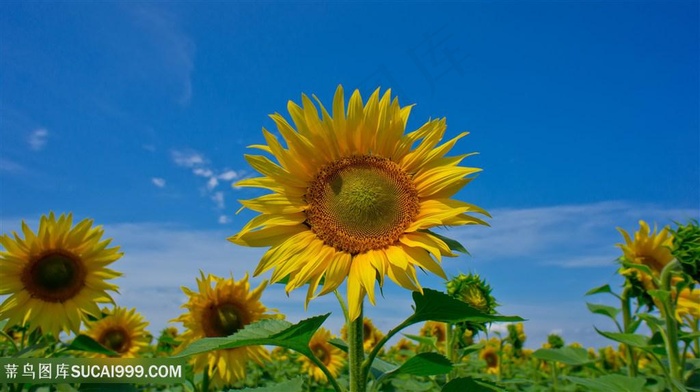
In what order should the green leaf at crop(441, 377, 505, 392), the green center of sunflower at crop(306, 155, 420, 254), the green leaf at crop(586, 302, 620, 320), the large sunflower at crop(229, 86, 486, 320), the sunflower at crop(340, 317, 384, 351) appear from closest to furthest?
the green leaf at crop(441, 377, 505, 392)
the large sunflower at crop(229, 86, 486, 320)
the green center of sunflower at crop(306, 155, 420, 254)
the green leaf at crop(586, 302, 620, 320)
the sunflower at crop(340, 317, 384, 351)

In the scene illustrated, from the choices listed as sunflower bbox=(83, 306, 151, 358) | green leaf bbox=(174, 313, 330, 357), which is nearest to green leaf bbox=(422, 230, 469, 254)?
green leaf bbox=(174, 313, 330, 357)

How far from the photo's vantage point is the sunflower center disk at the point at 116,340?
7156 millimetres

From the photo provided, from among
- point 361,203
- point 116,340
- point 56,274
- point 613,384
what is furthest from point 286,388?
point 116,340

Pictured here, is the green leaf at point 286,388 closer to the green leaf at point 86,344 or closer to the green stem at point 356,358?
the green stem at point 356,358

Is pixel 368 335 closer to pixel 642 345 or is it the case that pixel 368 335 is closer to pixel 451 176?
pixel 642 345

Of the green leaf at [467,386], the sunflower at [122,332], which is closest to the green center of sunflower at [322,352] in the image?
the sunflower at [122,332]

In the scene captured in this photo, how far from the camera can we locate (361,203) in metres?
2.70

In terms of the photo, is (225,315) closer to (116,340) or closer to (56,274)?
(56,274)

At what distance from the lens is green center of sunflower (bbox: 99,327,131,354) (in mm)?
7156

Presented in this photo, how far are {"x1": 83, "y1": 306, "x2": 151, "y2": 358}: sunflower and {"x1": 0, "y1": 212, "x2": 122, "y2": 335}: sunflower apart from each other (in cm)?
199

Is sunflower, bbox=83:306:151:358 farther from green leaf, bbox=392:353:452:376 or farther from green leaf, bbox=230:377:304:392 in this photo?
green leaf, bbox=392:353:452:376

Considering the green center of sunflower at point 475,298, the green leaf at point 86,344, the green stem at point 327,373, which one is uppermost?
the green center of sunflower at point 475,298

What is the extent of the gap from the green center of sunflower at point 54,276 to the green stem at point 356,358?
390cm

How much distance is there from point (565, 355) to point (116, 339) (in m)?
5.46
